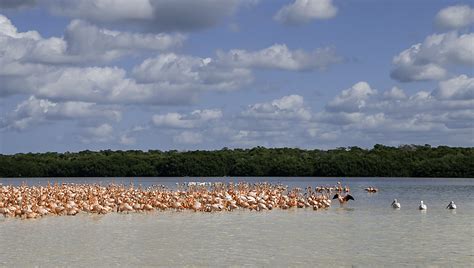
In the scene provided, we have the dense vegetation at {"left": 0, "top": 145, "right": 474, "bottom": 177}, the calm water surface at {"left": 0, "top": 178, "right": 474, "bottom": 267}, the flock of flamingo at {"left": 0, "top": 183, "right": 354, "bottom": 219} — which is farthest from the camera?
the dense vegetation at {"left": 0, "top": 145, "right": 474, "bottom": 177}

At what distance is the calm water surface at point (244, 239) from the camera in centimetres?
1589

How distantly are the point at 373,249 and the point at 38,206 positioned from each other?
42.1 feet

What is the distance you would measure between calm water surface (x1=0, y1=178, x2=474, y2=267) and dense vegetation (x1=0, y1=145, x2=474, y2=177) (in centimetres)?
4986

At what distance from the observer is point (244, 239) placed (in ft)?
62.9

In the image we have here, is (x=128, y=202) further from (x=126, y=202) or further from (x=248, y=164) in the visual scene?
(x=248, y=164)

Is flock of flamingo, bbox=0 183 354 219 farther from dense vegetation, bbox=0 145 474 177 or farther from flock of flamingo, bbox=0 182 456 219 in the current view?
dense vegetation, bbox=0 145 474 177

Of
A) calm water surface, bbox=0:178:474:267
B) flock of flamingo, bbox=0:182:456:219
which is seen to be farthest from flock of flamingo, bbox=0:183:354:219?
calm water surface, bbox=0:178:474:267

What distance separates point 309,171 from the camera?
7981 centimetres

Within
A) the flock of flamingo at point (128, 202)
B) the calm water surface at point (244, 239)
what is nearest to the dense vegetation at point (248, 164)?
the flock of flamingo at point (128, 202)

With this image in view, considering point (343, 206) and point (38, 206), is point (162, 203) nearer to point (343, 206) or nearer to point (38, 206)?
point (38, 206)

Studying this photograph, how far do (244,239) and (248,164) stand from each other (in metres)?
61.5

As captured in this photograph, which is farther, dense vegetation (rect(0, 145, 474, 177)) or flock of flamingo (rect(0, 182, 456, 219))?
dense vegetation (rect(0, 145, 474, 177))

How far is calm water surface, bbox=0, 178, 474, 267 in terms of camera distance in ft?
52.1

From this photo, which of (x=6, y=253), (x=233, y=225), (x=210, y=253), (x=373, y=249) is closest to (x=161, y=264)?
(x=210, y=253)
